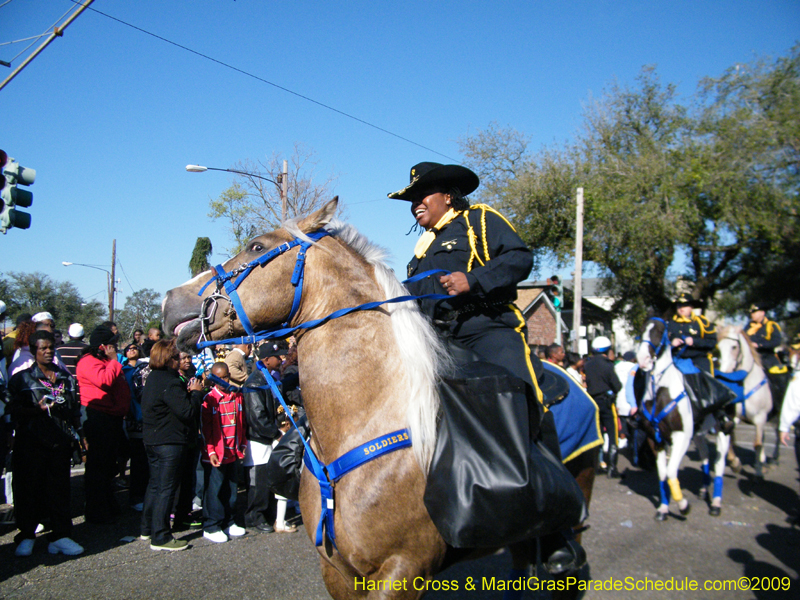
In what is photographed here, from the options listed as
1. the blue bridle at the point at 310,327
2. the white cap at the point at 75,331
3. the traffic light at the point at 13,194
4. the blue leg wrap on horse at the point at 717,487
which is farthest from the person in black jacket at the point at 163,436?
the blue leg wrap on horse at the point at 717,487

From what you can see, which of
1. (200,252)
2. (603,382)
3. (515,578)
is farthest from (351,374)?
(200,252)

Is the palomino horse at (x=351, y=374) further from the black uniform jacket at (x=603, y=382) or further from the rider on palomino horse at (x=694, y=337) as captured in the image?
the black uniform jacket at (x=603, y=382)

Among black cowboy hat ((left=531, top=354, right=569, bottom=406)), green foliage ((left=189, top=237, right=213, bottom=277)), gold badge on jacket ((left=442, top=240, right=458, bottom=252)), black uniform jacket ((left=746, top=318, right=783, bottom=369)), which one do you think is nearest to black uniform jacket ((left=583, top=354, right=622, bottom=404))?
black uniform jacket ((left=746, top=318, right=783, bottom=369))

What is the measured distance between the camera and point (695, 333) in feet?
26.3

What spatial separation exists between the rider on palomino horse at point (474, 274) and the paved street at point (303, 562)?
2807mm

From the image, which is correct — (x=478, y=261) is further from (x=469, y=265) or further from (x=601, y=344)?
(x=601, y=344)

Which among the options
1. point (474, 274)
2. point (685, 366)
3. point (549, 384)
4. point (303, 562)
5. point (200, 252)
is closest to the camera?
point (474, 274)

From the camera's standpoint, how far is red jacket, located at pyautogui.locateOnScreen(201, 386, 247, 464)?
20.8 feet

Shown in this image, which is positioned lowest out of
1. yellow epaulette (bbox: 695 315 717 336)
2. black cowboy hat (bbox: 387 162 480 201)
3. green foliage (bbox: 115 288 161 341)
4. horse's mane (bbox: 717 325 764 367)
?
green foliage (bbox: 115 288 161 341)

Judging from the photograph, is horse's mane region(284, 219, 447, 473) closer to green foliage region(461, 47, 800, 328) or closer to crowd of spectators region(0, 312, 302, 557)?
crowd of spectators region(0, 312, 302, 557)

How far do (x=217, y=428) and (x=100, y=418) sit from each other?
170 centimetres

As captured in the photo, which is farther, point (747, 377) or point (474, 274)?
point (747, 377)

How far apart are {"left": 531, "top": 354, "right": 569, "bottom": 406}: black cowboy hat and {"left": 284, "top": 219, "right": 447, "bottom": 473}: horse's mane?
802 millimetres

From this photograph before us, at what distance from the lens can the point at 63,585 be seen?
16.3 feet
